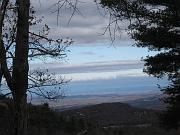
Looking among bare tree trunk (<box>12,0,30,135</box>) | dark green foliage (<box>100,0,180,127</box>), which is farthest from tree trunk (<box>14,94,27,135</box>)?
dark green foliage (<box>100,0,180,127</box>)

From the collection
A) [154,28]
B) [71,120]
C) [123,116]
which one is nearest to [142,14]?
[154,28]

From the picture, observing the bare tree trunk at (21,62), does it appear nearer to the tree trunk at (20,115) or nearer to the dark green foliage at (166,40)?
the tree trunk at (20,115)

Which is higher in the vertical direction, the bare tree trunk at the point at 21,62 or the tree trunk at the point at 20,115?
the bare tree trunk at the point at 21,62

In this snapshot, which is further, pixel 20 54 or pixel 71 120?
pixel 71 120

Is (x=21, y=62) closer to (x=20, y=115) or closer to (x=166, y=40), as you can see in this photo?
(x=20, y=115)

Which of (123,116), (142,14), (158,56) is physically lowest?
(123,116)

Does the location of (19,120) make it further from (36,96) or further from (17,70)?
(36,96)

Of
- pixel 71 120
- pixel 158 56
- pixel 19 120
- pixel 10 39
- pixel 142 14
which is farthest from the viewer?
pixel 71 120

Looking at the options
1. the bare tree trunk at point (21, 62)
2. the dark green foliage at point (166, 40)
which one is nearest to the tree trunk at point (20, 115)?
the bare tree trunk at point (21, 62)

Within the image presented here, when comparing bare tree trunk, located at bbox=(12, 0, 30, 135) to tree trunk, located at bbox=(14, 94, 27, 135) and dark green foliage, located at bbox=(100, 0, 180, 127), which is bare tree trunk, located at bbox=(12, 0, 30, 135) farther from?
dark green foliage, located at bbox=(100, 0, 180, 127)

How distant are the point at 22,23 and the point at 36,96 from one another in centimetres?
224

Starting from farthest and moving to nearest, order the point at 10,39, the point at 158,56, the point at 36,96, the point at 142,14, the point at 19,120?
the point at 158,56
the point at 142,14
the point at 10,39
the point at 36,96
the point at 19,120

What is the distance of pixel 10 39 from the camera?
1233 cm

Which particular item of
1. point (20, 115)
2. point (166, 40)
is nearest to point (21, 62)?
point (20, 115)
